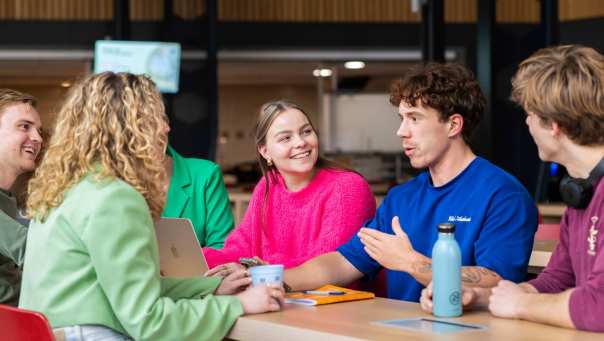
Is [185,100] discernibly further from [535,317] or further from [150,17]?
[535,317]

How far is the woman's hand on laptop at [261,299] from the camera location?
201cm

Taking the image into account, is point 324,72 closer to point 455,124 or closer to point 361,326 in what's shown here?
point 455,124

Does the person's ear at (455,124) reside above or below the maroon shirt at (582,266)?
above

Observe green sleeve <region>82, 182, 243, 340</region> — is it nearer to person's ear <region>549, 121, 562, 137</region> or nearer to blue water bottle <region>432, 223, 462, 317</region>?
blue water bottle <region>432, 223, 462, 317</region>

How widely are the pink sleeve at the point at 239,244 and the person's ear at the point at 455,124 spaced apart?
79 cm

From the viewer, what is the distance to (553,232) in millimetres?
3568

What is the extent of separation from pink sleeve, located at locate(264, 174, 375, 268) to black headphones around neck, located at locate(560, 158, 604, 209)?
1.03 meters

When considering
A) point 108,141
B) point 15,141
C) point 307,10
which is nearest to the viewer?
point 108,141

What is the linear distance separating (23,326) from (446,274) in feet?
2.78

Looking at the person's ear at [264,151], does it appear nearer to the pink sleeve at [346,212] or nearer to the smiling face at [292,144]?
the smiling face at [292,144]

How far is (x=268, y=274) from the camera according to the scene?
6.93 feet

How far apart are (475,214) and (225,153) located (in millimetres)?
15095

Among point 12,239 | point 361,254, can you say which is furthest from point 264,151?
point 12,239

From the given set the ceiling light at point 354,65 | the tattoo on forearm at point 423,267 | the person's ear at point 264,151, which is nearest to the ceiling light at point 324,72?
the ceiling light at point 354,65
